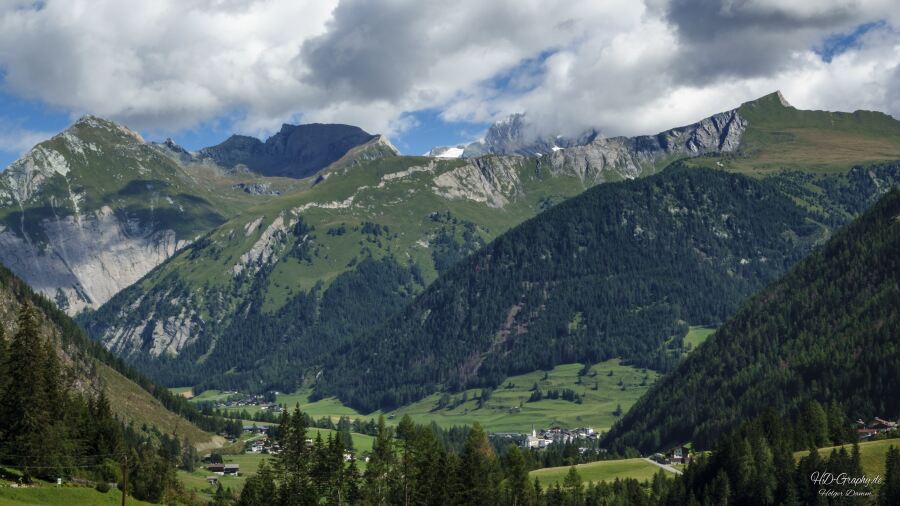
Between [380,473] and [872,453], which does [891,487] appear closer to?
[872,453]

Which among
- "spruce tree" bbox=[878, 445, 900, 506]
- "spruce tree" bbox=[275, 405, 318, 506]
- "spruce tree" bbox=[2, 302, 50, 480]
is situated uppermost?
"spruce tree" bbox=[2, 302, 50, 480]

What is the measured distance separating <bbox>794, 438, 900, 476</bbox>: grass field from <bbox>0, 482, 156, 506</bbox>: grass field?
11314 centimetres

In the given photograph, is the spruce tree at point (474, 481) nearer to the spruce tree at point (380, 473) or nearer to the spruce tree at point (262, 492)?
the spruce tree at point (380, 473)

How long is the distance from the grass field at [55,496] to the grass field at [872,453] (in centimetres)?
11314

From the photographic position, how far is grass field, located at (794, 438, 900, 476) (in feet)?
566

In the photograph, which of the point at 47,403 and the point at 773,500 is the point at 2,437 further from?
the point at 773,500

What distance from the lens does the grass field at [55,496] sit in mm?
101250

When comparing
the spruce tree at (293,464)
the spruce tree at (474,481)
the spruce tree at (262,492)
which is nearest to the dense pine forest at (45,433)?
the spruce tree at (262,492)

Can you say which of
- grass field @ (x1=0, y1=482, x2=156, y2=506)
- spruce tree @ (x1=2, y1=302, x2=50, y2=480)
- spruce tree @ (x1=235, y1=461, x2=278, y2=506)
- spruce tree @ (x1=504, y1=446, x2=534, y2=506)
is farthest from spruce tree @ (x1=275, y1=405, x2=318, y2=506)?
spruce tree @ (x1=504, y1=446, x2=534, y2=506)

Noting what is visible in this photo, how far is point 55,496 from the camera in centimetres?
10738

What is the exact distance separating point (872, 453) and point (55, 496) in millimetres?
128945

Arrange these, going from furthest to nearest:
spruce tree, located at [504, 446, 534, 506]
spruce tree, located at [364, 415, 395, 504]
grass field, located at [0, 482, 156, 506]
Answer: spruce tree, located at [504, 446, 534, 506], spruce tree, located at [364, 415, 395, 504], grass field, located at [0, 482, 156, 506]

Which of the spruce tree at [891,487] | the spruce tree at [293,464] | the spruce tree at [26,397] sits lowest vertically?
the spruce tree at [891,487]

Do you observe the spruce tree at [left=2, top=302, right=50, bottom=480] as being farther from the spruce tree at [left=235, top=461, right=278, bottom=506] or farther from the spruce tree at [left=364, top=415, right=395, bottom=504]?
the spruce tree at [left=364, top=415, right=395, bottom=504]
